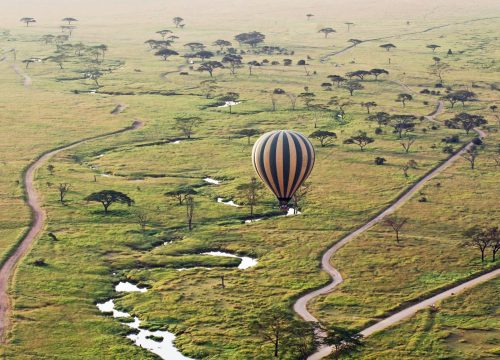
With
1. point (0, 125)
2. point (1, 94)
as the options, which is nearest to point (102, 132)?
point (0, 125)

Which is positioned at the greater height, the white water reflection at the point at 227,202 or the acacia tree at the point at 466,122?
the acacia tree at the point at 466,122

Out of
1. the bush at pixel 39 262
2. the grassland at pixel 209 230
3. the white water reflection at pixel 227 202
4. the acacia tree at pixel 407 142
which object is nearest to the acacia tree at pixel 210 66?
the grassland at pixel 209 230

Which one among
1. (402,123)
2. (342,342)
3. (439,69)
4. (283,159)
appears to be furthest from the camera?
(439,69)

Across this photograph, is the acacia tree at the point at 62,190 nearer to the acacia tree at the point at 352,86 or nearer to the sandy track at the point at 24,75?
the acacia tree at the point at 352,86

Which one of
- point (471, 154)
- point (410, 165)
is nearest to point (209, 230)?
point (410, 165)

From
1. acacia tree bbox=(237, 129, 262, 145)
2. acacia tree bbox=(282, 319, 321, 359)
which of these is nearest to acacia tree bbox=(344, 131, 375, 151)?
acacia tree bbox=(237, 129, 262, 145)

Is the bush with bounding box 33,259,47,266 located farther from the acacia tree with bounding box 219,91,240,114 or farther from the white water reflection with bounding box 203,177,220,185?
the acacia tree with bounding box 219,91,240,114

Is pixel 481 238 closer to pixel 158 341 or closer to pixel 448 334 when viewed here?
pixel 448 334
